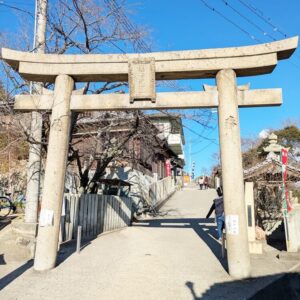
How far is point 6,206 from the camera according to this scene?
16.6 m

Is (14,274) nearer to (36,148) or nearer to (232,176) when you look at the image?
(36,148)

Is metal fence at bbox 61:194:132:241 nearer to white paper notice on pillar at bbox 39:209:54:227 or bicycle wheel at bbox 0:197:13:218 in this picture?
white paper notice on pillar at bbox 39:209:54:227

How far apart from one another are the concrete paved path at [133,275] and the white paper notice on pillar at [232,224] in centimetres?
95

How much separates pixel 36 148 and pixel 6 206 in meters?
7.19

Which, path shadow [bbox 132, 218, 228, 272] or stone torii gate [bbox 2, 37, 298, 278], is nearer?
stone torii gate [bbox 2, 37, 298, 278]

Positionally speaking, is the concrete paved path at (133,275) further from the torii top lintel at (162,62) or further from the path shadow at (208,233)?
the torii top lintel at (162,62)

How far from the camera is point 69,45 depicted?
506 inches

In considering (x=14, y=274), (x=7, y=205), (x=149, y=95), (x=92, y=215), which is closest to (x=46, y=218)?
(x=14, y=274)

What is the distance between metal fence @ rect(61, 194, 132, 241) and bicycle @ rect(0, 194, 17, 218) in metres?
4.95

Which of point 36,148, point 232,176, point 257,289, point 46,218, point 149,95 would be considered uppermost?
point 149,95

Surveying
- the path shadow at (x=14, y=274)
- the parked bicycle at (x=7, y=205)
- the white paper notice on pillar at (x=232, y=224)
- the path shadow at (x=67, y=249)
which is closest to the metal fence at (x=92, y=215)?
the path shadow at (x=67, y=249)

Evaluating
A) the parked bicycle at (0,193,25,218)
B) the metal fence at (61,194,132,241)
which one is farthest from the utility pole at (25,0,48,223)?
the parked bicycle at (0,193,25,218)

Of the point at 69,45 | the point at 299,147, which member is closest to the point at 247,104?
the point at 69,45

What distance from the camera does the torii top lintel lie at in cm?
842
